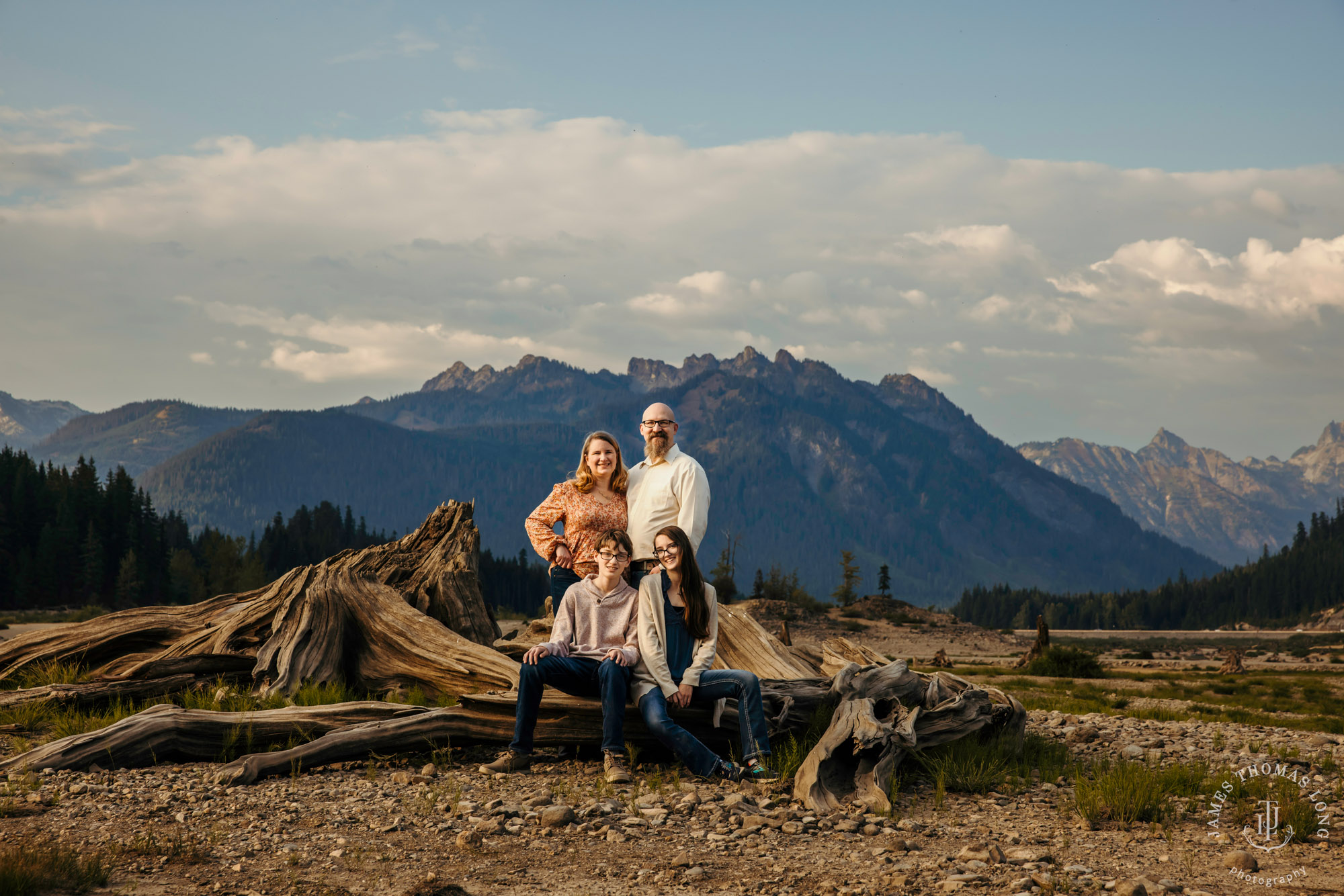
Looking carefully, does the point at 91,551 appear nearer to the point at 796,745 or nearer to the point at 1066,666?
the point at 1066,666

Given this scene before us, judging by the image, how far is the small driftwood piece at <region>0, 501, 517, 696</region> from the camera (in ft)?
39.7

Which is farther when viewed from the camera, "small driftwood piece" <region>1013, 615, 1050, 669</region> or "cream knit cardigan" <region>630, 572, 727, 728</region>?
"small driftwood piece" <region>1013, 615, 1050, 669</region>

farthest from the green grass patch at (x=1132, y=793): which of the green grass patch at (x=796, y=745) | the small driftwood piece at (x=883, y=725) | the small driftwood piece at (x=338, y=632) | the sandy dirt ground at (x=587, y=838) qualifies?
the small driftwood piece at (x=338, y=632)

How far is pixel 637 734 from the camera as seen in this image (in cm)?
888

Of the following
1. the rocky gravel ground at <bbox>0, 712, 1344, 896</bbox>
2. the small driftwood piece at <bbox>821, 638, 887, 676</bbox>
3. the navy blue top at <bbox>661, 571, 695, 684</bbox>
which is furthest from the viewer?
the small driftwood piece at <bbox>821, 638, 887, 676</bbox>

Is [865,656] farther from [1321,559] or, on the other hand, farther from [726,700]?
[1321,559]

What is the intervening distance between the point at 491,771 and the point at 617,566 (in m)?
2.24

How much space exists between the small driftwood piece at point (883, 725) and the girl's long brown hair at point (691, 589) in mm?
1531

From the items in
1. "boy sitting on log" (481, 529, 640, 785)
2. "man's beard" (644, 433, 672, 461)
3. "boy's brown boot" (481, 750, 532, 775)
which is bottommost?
"boy's brown boot" (481, 750, 532, 775)

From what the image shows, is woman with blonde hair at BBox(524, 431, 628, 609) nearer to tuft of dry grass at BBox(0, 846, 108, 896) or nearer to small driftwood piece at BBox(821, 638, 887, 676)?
small driftwood piece at BBox(821, 638, 887, 676)

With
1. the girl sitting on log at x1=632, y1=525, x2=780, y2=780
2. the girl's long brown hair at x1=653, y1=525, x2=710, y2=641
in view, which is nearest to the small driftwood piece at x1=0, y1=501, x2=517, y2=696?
the girl sitting on log at x1=632, y1=525, x2=780, y2=780

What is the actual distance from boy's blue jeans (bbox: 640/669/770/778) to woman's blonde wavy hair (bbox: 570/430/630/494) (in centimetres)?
216

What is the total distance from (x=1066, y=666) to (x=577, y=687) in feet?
103

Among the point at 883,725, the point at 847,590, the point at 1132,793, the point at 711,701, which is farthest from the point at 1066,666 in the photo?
the point at 847,590
